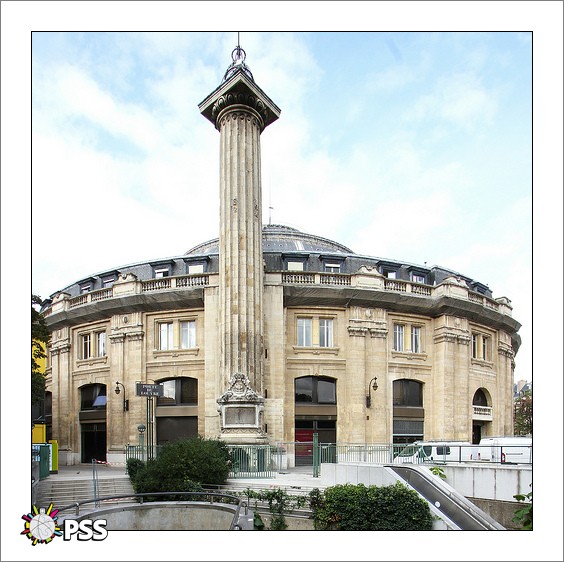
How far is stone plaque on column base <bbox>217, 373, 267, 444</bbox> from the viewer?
100 ft

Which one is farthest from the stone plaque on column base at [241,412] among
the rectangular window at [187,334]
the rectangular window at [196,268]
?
the rectangular window at [196,268]

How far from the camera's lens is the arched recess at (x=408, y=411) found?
1502 inches

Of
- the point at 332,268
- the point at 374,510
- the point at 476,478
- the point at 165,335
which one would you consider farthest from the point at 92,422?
the point at 476,478

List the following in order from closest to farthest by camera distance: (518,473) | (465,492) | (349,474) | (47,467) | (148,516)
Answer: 1. (148,516)
2. (518,473)
3. (465,492)
4. (349,474)
5. (47,467)

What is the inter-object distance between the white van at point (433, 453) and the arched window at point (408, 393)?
500 inches

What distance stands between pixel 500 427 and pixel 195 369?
2302cm

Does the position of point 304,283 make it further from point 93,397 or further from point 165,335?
point 93,397

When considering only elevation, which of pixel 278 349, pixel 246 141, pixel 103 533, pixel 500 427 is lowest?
pixel 500 427

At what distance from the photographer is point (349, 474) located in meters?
21.4

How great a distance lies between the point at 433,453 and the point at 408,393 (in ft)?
49.0

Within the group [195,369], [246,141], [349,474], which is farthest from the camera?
[195,369]

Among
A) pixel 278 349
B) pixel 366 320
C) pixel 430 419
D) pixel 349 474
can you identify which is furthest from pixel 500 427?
pixel 349 474

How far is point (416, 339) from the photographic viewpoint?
4034 centimetres

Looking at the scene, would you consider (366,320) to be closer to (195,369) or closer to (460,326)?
(460,326)
